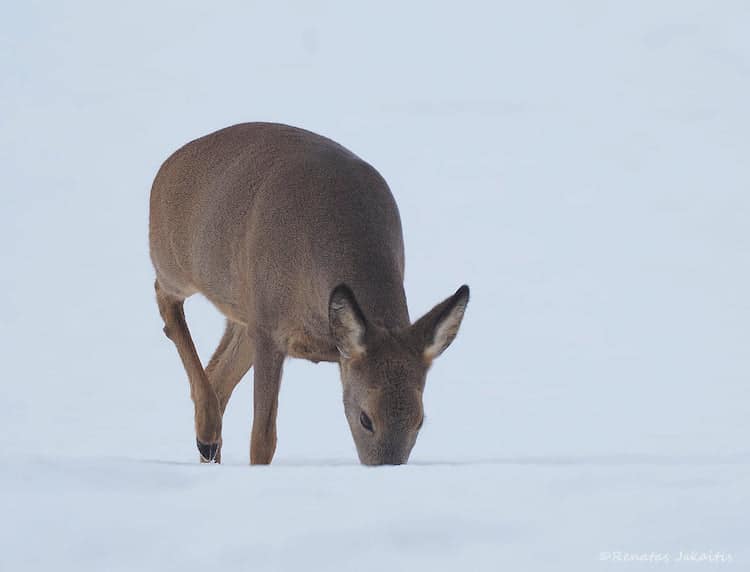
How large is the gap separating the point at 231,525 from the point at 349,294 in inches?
118

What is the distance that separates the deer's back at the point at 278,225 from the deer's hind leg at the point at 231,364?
2.32 feet

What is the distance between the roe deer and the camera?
6.92 m

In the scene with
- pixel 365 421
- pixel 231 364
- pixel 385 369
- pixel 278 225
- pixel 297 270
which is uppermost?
pixel 278 225

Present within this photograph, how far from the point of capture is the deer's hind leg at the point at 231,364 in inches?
392

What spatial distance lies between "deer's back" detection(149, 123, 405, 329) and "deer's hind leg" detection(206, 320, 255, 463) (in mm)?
707

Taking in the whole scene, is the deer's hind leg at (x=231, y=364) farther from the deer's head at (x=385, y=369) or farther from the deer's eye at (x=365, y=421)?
the deer's eye at (x=365, y=421)

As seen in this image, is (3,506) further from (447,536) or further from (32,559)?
(447,536)

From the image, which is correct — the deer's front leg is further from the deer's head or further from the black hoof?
the black hoof

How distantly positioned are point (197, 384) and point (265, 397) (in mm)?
1614

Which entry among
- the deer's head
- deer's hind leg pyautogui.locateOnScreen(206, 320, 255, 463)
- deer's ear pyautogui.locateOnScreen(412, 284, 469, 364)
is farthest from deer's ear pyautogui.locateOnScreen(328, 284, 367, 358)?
deer's hind leg pyautogui.locateOnScreen(206, 320, 255, 463)

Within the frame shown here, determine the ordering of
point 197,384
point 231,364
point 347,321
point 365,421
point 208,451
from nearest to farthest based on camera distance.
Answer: point 365,421, point 347,321, point 208,451, point 197,384, point 231,364

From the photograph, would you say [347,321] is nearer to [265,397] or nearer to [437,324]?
[437,324]

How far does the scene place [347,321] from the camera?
22.9 feet

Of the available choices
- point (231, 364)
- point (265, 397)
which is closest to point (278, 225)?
point (265, 397)
